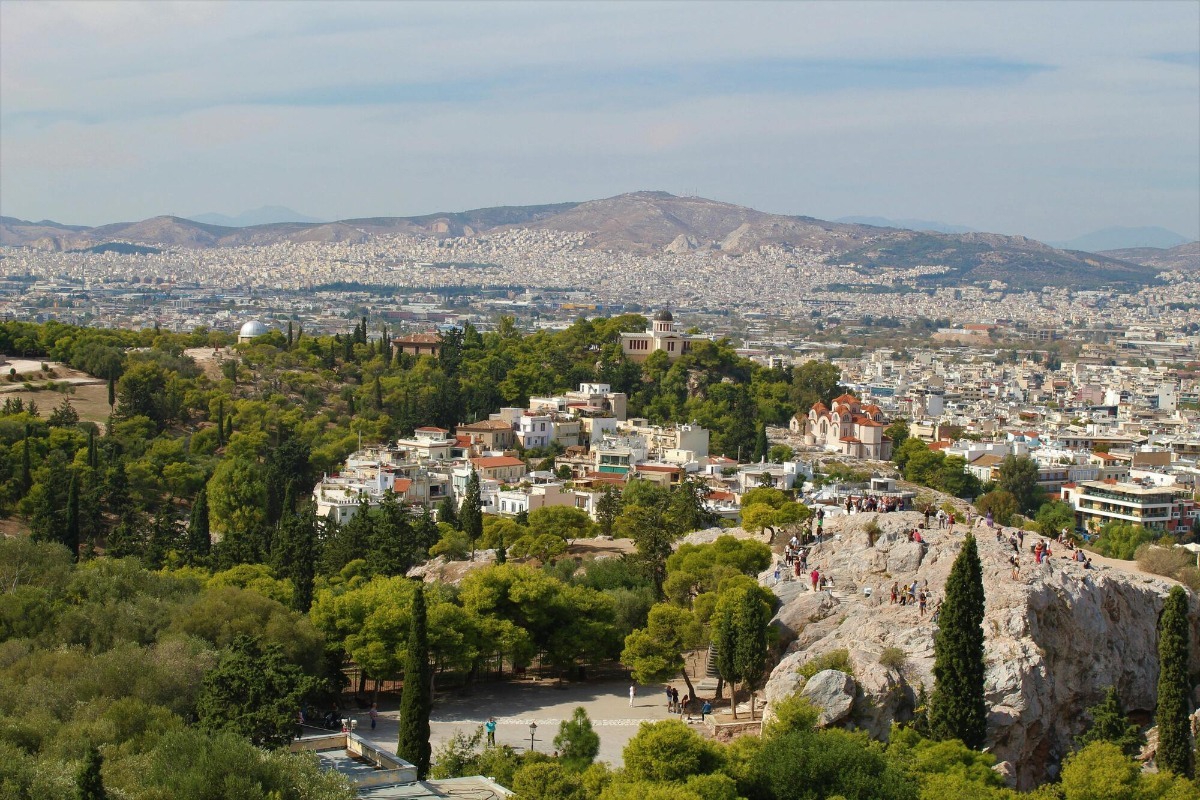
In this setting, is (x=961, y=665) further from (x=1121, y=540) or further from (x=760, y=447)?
Answer: (x=760, y=447)

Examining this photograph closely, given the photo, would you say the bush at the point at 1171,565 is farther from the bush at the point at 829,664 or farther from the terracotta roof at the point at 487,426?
the terracotta roof at the point at 487,426

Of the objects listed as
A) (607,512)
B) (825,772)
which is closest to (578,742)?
(825,772)

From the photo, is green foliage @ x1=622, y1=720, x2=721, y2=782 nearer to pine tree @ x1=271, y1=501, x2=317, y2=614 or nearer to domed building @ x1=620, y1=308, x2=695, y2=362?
pine tree @ x1=271, y1=501, x2=317, y2=614

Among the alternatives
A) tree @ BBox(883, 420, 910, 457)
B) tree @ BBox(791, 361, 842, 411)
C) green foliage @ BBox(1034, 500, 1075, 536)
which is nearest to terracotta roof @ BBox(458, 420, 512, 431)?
tree @ BBox(791, 361, 842, 411)

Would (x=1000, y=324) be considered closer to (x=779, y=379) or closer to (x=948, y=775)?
(x=779, y=379)

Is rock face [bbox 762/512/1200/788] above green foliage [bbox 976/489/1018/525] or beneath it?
above

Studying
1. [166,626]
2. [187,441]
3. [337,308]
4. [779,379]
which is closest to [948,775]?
[166,626]
